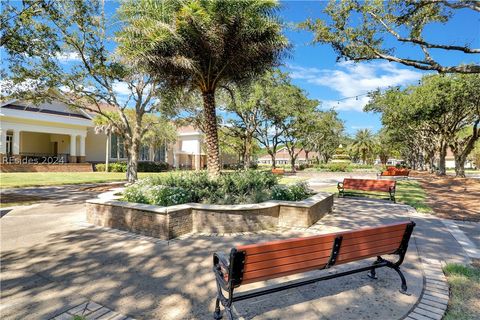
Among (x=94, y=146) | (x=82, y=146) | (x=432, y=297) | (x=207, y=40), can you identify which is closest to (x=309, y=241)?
(x=432, y=297)

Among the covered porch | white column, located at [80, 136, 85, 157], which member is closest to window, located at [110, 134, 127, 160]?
the covered porch

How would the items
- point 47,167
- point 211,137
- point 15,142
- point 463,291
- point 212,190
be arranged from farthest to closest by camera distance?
point 47,167 → point 15,142 → point 211,137 → point 212,190 → point 463,291

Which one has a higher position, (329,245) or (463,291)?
(329,245)

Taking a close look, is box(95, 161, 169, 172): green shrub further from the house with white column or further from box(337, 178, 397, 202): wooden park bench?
box(337, 178, 397, 202): wooden park bench

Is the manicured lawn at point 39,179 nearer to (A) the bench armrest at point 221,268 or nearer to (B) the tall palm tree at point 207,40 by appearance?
(B) the tall palm tree at point 207,40

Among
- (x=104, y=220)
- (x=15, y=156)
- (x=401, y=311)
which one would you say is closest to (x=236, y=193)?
(x=104, y=220)

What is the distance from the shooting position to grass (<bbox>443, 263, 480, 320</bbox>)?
345 cm

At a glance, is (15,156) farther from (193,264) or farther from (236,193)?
(193,264)

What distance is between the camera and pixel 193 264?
4957 mm

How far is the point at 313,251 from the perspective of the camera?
3.45m

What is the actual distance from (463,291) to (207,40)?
879 centimetres

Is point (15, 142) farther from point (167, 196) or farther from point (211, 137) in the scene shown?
point (167, 196)

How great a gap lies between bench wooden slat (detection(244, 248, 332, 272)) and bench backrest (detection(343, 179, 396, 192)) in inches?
371

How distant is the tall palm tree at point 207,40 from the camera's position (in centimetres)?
902
